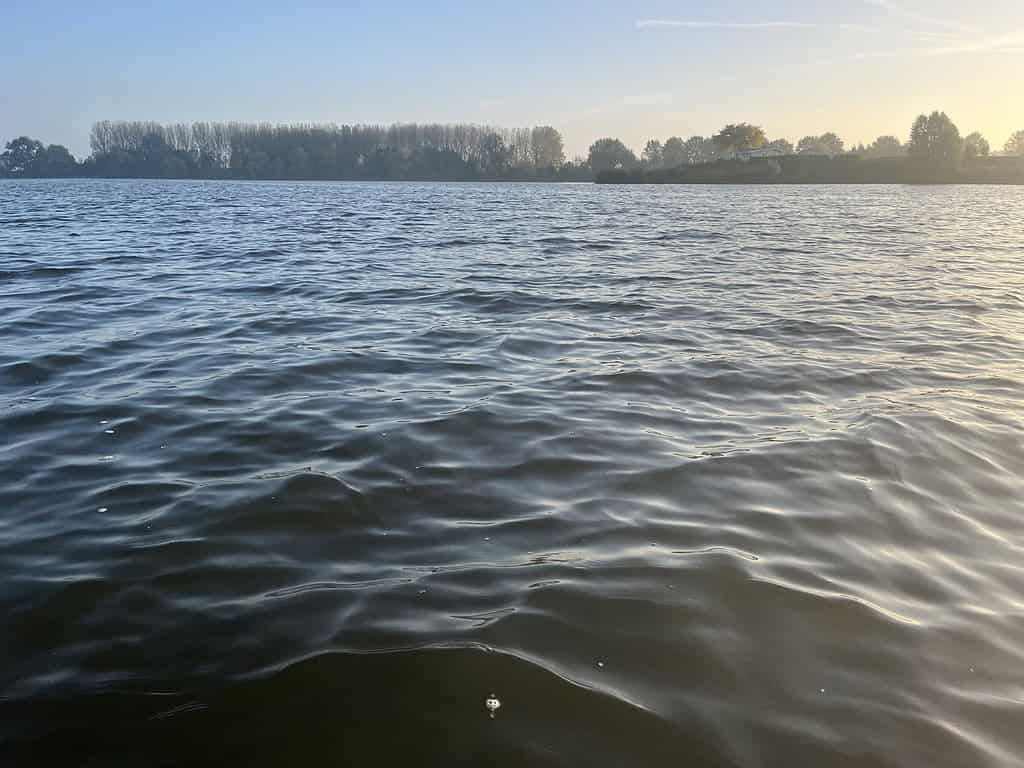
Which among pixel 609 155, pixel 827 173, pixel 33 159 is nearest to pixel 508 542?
pixel 827 173

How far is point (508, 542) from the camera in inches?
156

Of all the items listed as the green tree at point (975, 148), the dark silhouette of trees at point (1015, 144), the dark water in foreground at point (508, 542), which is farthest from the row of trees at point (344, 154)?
the dark water in foreground at point (508, 542)

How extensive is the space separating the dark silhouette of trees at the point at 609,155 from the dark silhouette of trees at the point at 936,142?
5959 centimetres

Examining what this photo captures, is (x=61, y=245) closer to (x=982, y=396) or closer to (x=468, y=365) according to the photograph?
(x=468, y=365)

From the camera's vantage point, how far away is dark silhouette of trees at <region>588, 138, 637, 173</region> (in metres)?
167

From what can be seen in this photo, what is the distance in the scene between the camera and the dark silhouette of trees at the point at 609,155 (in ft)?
547

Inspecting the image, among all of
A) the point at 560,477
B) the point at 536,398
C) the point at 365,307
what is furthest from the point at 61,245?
the point at 560,477

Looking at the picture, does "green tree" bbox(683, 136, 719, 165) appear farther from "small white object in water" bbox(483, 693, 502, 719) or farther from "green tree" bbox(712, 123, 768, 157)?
"small white object in water" bbox(483, 693, 502, 719)

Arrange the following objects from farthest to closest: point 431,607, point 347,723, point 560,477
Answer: point 560,477 → point 431,607 → point 347,723

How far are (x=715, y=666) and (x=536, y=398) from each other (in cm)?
372

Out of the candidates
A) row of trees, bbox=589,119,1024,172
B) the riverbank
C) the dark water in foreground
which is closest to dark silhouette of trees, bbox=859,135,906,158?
row of trees, bbox=589,119,1024,172

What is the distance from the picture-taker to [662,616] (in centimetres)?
334

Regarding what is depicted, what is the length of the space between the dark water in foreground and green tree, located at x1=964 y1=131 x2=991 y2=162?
13071cm

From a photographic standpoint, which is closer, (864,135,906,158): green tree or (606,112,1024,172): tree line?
(606,112,1024,172): tree line
